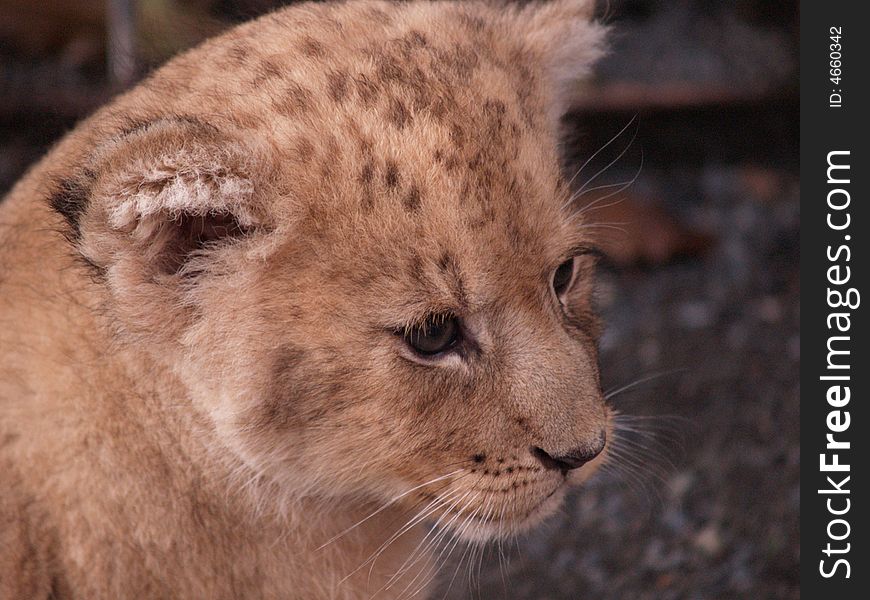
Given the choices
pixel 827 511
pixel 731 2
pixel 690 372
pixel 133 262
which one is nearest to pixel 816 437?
pixel 827 511

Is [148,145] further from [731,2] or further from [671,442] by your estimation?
[731,2]

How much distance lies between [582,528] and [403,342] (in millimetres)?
2471

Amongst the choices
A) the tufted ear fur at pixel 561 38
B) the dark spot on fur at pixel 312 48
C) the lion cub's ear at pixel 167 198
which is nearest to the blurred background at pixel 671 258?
the tufted ear fur at pixel 561 38

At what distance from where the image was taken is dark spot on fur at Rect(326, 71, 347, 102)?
2969 mm

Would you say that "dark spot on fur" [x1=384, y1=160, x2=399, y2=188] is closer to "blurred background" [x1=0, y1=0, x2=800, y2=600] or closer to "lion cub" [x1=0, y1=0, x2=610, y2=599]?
"lion cub" [x1=0, y1=0, x2=610, y2=599]

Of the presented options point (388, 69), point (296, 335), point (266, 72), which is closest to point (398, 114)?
point (388, 69)

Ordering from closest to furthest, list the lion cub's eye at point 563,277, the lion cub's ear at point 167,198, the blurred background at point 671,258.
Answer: the lion cub's ear at point 167,198, the lion cub's eye at point 563,277, the blurred background at point 671,258

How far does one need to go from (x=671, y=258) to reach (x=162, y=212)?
4.65m

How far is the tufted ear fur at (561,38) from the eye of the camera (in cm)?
358

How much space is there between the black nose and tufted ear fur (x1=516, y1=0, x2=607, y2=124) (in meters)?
1.10

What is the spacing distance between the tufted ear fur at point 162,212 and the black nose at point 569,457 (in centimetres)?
95

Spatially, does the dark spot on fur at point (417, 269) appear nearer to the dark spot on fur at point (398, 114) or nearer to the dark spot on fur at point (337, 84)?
the dark spot on fur at point (398, 114)

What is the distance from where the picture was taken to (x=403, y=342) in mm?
2945

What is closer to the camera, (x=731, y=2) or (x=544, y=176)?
(x=544, y=176)
